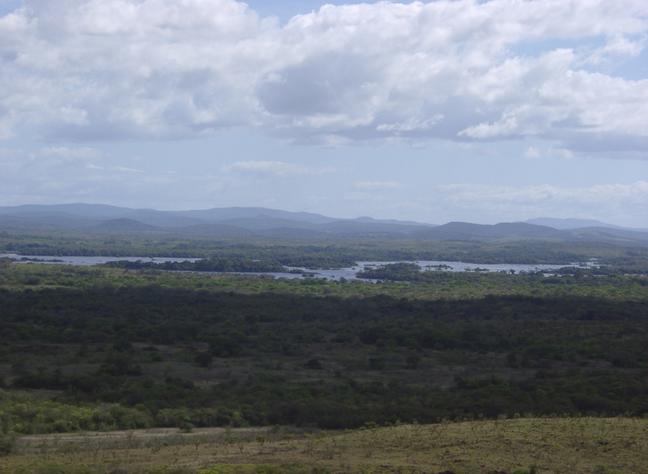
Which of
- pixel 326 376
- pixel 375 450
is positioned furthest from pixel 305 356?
pixel 375 450

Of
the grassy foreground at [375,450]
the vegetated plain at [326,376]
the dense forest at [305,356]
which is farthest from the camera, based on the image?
the dense forest at [305,356]

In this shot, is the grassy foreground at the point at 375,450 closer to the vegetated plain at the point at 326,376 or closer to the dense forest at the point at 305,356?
the vegetated plain at the point at 326,376

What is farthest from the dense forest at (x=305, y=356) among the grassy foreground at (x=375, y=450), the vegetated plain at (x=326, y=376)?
the grassy foreground at (x=375, y=450)

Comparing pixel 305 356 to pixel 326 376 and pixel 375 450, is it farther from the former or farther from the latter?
pixel 375 450

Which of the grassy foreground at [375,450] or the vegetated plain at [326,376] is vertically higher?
the grassy foreground at [375,450]

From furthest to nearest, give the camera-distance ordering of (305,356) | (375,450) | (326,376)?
(305,356) → (326,376) → (375,450)

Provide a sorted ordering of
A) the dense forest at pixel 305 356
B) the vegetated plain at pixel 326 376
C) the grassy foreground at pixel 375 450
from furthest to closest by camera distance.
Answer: the dense forest at pixel 305 356
the vegetated plain at pixel 326 376
the grassy foreground at pixel 375 450
